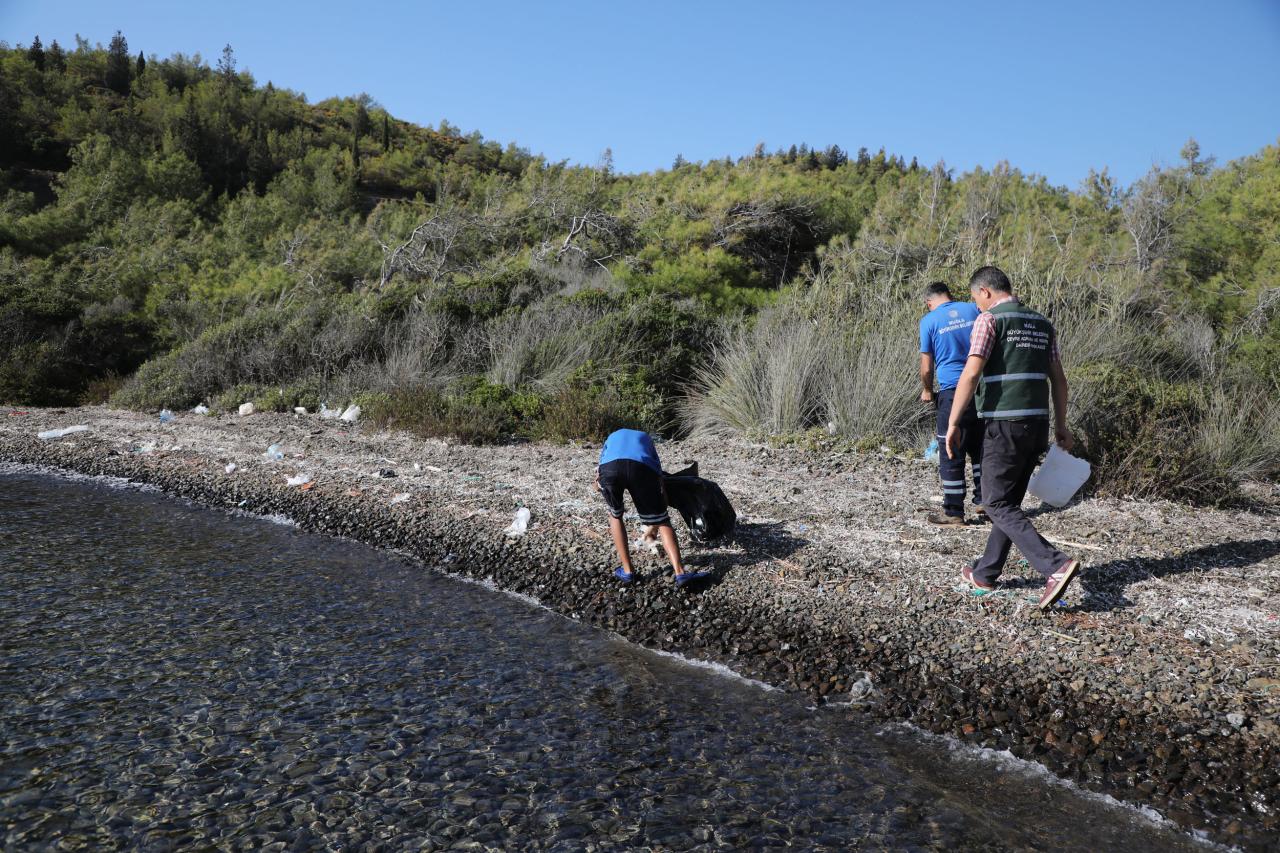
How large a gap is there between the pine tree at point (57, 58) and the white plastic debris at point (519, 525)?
4961 cm

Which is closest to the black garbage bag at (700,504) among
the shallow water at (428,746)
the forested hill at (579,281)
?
the shallow water at (428,746)

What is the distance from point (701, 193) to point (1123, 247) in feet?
36.6

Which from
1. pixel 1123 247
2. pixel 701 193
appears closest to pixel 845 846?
pixel 1123 247

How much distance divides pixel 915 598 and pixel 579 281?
1322 centimetres

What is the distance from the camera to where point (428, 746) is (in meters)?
3.69

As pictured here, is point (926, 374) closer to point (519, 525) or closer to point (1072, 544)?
point (1072, 544)

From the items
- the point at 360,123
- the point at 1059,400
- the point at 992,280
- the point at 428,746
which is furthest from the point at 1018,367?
the point at 360,123

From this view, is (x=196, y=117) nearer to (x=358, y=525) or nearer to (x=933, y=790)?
(x=358, y=525)

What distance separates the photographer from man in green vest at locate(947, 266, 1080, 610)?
4523 millimetres

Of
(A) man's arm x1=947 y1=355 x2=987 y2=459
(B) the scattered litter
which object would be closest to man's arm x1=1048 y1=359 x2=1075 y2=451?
(A) man's arm x1=947 y1=355 x2=987 y2=459

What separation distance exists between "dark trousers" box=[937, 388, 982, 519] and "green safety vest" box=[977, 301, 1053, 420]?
142 centimetres

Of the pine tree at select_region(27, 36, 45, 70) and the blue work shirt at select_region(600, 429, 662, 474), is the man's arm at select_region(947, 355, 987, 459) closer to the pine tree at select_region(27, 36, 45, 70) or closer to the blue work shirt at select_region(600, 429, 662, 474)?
the blue work shirt at select_region(600, 429, 662, 474)

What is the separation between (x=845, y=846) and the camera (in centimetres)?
304

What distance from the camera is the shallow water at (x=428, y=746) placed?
10.2 feet
